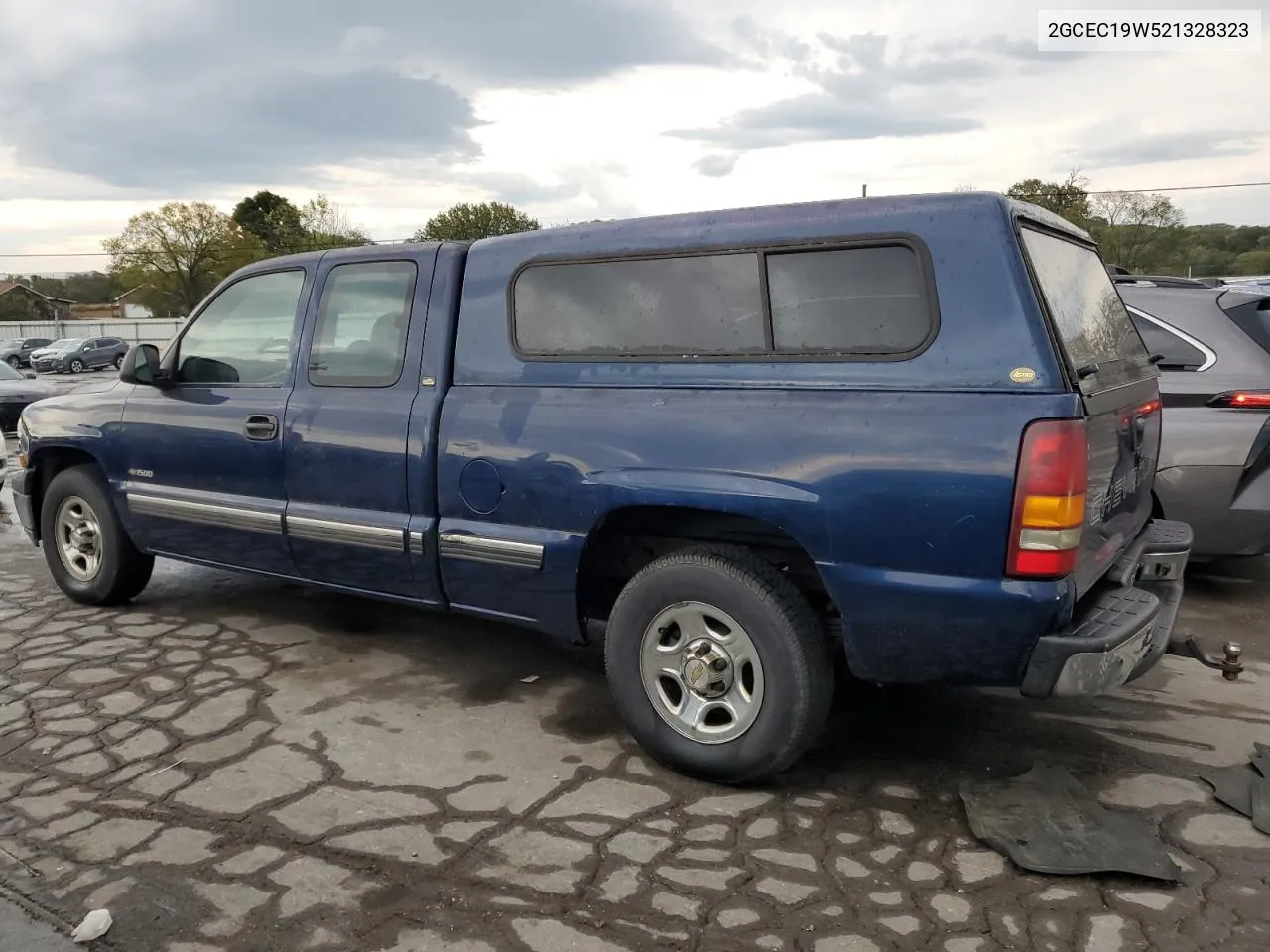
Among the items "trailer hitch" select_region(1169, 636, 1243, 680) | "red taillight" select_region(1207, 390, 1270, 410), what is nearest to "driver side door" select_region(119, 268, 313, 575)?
"trailer hitch" select_region(1169, 636, 1243, 680)

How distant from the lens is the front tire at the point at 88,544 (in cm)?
532

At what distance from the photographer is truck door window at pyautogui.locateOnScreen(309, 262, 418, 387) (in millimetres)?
4176

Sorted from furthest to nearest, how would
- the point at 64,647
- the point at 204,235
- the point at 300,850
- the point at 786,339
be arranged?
the point at 204,235, the point at 64,647, the point at 786,339, the point at 300,850

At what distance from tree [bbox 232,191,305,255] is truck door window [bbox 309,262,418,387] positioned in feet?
225

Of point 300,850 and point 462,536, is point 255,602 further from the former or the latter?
point 300,850

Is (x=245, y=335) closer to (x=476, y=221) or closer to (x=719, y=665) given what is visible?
(x=719, y=665)

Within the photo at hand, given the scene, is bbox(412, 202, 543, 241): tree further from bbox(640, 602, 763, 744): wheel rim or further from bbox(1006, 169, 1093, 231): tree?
bbox(640, 602, 763, 744): wheel rim

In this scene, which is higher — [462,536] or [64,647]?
[462,536]

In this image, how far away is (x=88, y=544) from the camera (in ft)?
18.1

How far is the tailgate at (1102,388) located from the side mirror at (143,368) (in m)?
4.10

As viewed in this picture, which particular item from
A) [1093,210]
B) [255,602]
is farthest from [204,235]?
[255,602]

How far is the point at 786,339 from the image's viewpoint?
325 centimetres

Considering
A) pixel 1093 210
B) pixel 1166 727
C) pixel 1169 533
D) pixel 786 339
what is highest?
pixel 1093 210

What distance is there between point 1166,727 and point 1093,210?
1592 inches
